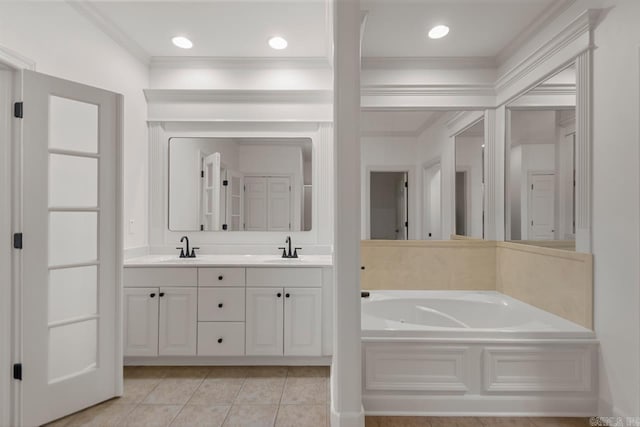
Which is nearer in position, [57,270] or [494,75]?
[57,270]

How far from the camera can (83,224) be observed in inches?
88.9

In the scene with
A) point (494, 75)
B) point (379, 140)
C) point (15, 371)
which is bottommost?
point (15, 371)

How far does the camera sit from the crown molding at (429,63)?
306cm

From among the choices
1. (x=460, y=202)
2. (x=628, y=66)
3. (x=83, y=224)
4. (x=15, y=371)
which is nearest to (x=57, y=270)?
(x=83, y=224)

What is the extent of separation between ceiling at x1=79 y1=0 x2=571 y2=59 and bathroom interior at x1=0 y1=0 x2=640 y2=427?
0.06 ft

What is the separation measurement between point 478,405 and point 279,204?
7.19ft

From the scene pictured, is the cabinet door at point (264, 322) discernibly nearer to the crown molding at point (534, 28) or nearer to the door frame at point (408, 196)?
the door frame at point (408, 196)

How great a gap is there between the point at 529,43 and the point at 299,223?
2303 millimetres

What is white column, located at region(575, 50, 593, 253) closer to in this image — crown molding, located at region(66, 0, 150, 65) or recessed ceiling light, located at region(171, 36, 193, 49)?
recessed ceiling light, located at region(171, 36, 193, 49)

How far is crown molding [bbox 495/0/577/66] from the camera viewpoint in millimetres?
2328

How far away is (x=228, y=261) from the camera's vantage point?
9.75ft

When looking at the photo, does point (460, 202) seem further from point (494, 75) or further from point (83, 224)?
point (83, 224)

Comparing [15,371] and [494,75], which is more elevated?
[494,75]

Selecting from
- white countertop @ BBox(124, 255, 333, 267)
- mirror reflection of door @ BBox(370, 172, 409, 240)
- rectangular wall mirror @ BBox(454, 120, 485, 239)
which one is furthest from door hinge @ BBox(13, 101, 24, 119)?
rectangular wall mirror @ BBox(454, 120, 485, 239)
